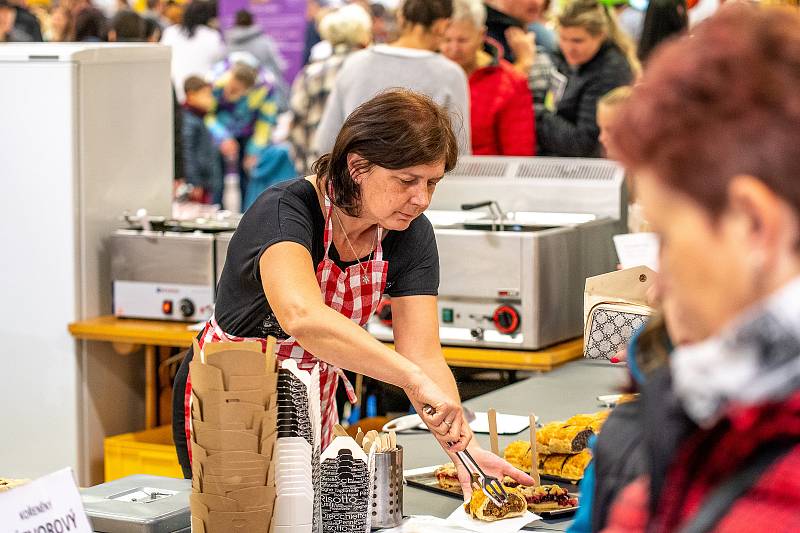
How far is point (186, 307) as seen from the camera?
4078 millimetres

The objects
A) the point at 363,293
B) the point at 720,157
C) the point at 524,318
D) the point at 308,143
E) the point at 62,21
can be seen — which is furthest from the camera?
the point at 62,21

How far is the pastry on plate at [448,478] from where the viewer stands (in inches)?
96.0

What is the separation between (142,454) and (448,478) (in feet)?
6.01

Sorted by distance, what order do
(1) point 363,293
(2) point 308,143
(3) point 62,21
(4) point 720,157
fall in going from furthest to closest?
(3) point 62,21
(2) point 308,143
(1) point 363,293
(4) point 720,157

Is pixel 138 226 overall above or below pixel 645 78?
below

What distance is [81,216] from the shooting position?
4180mm

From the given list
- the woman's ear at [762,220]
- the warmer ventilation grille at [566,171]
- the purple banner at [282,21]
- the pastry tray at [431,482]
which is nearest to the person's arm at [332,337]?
the pastry tray at [431,482]

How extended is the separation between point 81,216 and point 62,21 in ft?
17.7

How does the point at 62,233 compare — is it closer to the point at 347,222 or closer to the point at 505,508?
the point at 347,222

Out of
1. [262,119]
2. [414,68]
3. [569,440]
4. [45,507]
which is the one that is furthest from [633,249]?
[262,119]

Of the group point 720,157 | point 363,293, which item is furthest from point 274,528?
point 720,157

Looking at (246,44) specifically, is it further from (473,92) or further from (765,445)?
(765,445)

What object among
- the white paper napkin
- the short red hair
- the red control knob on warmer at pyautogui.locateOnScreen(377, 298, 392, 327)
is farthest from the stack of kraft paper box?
the red control knob on warmer at pyautogui.locateOnScreen(377, 298, 392, 327)

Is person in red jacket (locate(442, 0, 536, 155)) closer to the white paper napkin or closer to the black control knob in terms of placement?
the black control knob
